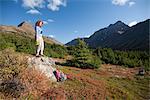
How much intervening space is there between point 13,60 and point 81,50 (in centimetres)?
3018

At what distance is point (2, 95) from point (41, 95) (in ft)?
7.42

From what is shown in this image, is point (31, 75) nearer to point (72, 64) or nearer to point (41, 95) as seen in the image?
point (41, 95)

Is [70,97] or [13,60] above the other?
[13,60]

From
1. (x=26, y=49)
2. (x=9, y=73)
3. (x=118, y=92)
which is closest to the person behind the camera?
(x=9, y=73)

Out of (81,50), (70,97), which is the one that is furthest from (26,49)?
(70,97)

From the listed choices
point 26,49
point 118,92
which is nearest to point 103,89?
point 118,92

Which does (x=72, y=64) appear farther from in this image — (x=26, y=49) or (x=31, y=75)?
(x=31, y=75)

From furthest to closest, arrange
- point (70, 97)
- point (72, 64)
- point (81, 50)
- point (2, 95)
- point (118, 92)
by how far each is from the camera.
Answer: point (81, 50), point (72, 64), point (118, 92), point (70, 97), point (2, 95)

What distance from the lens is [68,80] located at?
684 inches

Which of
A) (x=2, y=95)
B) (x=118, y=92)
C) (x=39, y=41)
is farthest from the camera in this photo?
(x=118, y=92)

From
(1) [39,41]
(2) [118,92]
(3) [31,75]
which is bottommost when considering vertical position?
(2) [118,92]

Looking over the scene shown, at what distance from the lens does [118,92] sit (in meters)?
18.5

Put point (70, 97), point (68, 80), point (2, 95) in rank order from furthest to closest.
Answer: point (68, 80), point (70, 97), point (2, 95)

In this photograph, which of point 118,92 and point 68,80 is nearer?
point 68,80
